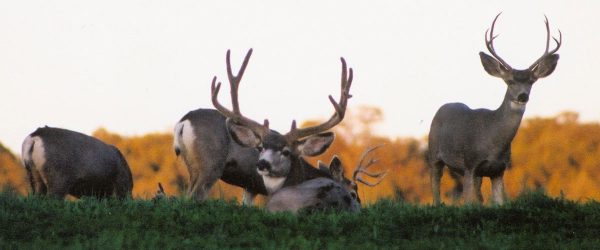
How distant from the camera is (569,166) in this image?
3919 centimetres

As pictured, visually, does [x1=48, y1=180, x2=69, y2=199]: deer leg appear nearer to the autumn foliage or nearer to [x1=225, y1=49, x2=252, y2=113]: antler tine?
[x1=225, y1=49, x2=252, y2=113]: antler tine

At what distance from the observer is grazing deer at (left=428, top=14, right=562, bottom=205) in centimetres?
1352

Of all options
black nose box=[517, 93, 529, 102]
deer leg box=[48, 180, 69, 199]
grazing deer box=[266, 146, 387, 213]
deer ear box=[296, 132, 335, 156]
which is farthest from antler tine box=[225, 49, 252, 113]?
black nose box=[517, 93, 529, 102]

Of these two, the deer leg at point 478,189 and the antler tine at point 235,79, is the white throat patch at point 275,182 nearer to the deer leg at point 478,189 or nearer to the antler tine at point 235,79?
the antler tine at point 235,79

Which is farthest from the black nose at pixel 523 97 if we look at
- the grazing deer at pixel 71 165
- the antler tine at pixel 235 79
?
the grazing deer at pixel 71 165

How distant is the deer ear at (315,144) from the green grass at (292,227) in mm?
1430

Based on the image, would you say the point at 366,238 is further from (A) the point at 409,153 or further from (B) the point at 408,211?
(A) the point at 409,153

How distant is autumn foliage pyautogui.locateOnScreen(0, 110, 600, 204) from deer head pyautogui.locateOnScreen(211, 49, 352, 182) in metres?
20.7

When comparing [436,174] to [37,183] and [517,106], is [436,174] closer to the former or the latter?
[517,106]

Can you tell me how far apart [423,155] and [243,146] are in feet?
82.0

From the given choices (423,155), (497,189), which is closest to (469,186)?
(497,189)

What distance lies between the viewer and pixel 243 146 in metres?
12.2

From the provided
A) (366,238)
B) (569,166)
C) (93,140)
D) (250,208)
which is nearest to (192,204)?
(250,208)

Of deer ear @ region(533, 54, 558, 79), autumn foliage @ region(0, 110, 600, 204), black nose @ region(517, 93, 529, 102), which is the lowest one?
autumn foliage @ region(0, 110, 600, 204)
